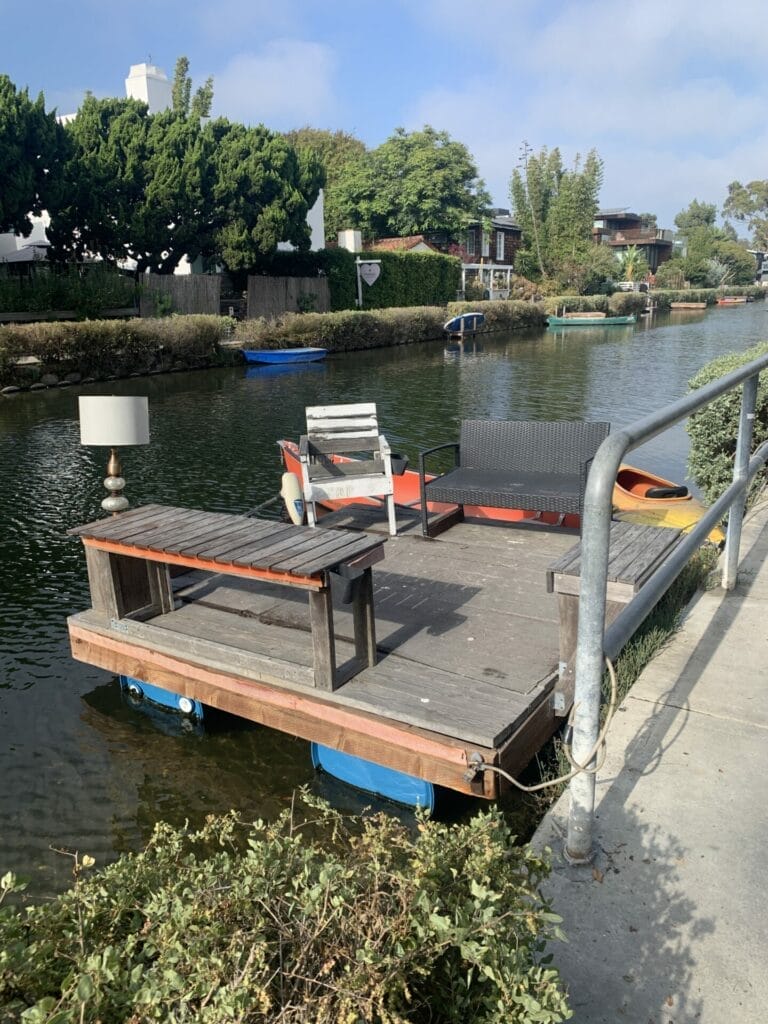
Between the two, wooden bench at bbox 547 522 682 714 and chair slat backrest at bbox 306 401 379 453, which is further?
chair slat backrest at bbox 306 401 379 453

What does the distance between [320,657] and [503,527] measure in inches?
123

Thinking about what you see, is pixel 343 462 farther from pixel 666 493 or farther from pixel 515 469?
pixel 666 493

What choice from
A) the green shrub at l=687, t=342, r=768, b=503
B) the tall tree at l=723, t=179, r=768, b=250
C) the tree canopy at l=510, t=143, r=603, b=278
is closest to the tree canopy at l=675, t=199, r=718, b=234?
the tall tree at l=723, t=179, r=768, b=250

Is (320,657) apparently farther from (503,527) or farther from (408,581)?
(503,527)

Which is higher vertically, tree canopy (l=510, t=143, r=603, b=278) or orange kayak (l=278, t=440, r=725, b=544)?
tree canopy (l=510, t=143, r=603, b=278)

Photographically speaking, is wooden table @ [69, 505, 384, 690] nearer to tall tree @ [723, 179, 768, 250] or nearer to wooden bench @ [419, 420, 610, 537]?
wooden bench @ [419, 420, 610, 537]

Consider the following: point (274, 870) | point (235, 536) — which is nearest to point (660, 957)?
point (274, 870)

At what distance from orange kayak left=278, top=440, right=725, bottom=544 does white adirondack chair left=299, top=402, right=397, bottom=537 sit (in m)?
0.15

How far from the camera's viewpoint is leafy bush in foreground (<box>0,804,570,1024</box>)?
1505mm

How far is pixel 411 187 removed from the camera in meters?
52.3

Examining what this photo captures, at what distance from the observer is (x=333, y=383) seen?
22.4 meters

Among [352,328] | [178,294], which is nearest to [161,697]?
[352,328]

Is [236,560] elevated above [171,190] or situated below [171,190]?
below

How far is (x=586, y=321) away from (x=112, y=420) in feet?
153
